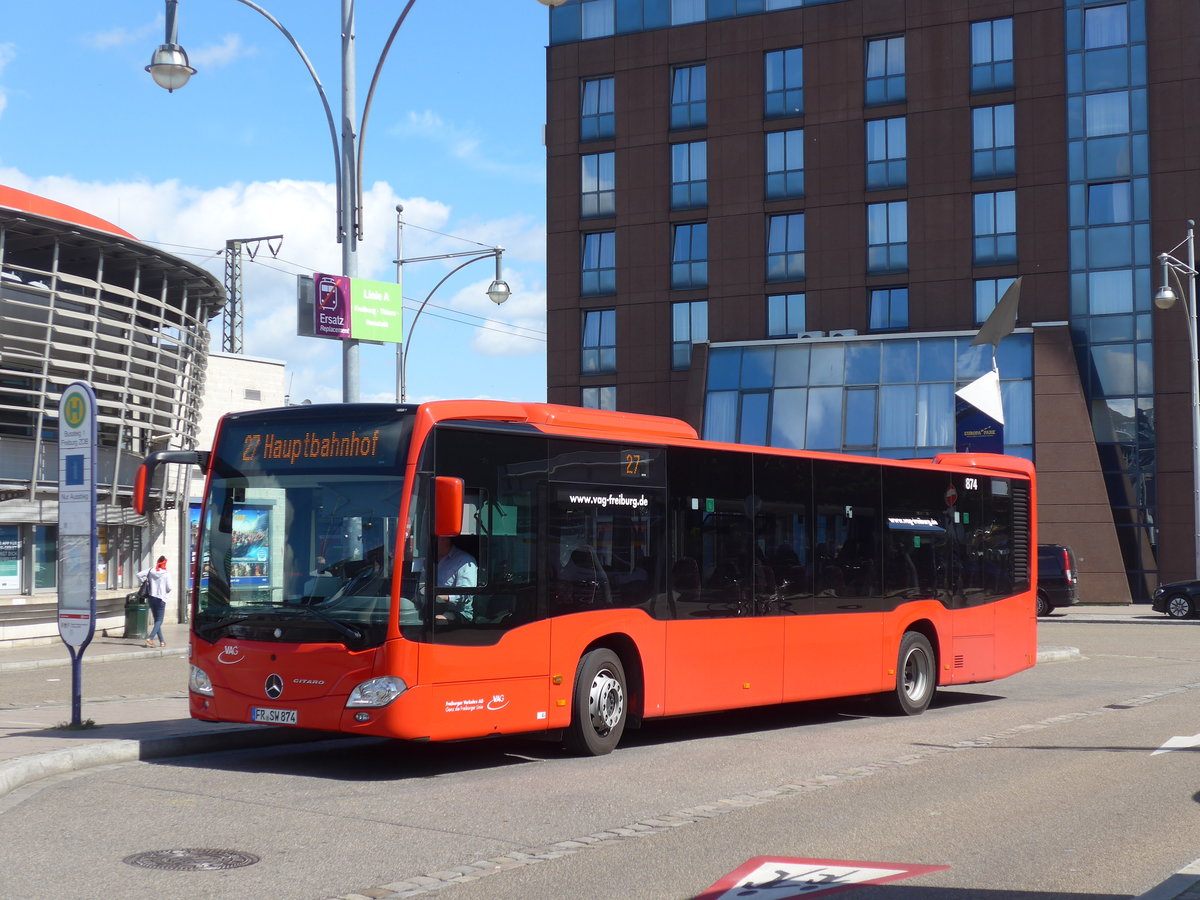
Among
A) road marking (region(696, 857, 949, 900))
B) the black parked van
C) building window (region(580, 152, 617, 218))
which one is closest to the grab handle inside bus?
road marking (region(696, 857, 949, 900))

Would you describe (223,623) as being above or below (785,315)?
below

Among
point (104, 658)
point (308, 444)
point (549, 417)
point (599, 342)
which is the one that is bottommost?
point (104, 658)

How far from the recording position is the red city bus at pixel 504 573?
426 inches

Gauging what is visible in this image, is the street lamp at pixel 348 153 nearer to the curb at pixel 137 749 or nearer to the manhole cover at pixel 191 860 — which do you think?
the curb at pixel 137 749

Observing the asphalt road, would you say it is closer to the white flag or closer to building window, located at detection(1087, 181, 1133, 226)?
the white flag

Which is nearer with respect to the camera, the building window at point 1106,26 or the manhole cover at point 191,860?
the manhole cover at point 191,860

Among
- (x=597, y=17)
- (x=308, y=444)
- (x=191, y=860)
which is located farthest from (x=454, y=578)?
(x=597, y=17)

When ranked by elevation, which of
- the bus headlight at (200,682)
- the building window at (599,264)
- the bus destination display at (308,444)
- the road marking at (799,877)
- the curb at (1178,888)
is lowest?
the road marking at (799,877)

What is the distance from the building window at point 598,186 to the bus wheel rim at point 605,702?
43.4 meters

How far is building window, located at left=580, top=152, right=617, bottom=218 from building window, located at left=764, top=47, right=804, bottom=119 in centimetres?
643

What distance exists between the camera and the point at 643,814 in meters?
9.16

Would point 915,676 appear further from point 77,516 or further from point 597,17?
point 597,17

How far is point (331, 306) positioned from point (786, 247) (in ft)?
122

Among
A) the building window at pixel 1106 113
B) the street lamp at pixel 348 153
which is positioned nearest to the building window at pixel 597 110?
the building window at pixel 1106 113
